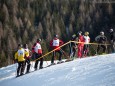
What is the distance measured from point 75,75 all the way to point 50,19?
358 feet

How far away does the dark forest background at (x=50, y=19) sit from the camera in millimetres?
115688

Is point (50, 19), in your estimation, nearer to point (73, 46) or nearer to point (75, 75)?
point (73, 46)

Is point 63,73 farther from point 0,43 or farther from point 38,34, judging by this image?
point 38,34

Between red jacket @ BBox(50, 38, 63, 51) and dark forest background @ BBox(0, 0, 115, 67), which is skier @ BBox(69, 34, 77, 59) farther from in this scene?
dark forest background @ BBox(0, 0, 115, 67)

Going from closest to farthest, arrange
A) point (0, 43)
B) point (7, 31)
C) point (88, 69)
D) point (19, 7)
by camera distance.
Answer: point (88, 69), point (0, 43), point (7, 31), point (19, 7)

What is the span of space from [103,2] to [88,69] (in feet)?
378

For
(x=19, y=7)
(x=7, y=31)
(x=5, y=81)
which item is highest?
(x=19, y=7)

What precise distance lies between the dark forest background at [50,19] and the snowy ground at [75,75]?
285 feet

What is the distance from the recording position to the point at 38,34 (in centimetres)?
11712

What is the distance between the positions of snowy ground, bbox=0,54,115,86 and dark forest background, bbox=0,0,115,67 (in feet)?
285

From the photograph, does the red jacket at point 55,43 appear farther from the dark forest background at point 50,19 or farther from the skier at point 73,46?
the dark forest background at point 50,19

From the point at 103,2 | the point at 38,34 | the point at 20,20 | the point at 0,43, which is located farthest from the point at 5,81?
the point at 103,2

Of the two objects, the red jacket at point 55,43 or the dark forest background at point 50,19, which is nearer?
the red jacket at point 55,43

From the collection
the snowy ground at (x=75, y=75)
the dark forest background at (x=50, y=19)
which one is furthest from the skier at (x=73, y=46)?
the dark forest background at (x=50, y=19)
